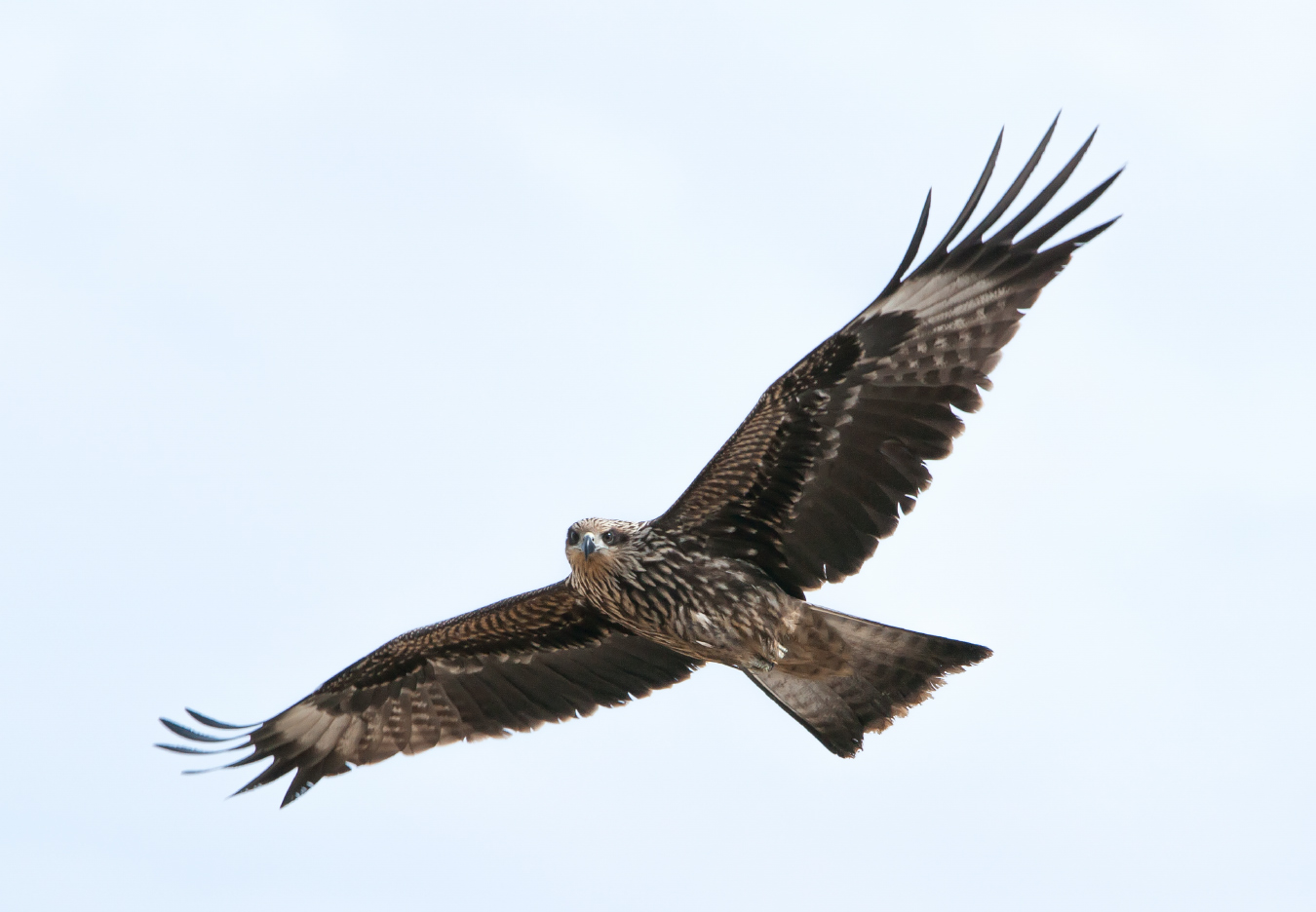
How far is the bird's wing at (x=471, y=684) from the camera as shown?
404 inches

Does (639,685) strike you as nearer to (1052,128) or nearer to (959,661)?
(959,661)

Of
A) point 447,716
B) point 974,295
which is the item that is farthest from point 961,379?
point 447,716

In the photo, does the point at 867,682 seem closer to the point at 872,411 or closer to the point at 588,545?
the point at 872,411

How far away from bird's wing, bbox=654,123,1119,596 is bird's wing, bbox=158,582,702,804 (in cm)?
120

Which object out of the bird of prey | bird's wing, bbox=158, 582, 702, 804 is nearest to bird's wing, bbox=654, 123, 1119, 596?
the bird of prey

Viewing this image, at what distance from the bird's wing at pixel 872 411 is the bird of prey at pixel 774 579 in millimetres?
11

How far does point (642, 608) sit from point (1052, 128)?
3.66m

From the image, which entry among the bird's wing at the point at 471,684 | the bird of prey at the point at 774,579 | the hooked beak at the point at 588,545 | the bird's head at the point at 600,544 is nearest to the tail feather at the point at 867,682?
the bird of prey at the point at 774,579

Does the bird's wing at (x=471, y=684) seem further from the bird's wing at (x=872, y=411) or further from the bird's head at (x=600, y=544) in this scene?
the bird's wing at (x=872, y=411)

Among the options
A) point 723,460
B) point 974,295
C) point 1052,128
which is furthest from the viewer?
point 723,460

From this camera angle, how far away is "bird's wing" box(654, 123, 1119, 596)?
28.4 ft

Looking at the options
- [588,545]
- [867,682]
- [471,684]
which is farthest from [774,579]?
[471,684]

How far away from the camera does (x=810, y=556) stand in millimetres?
9375

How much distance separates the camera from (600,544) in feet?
30.9
